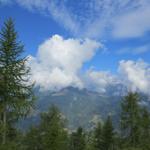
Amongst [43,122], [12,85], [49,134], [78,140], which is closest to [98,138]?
[78,140]

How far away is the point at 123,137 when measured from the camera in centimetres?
5900

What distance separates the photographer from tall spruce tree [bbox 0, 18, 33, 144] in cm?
2659

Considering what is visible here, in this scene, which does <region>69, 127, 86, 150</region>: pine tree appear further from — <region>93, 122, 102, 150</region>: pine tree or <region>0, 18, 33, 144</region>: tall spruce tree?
<region>0, 18, 33, 144</region>: tall spruce tree

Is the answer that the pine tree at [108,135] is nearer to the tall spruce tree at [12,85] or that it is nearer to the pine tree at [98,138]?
the pine tree at [98,138]

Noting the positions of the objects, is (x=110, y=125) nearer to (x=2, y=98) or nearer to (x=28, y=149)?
(x=28, y=149)

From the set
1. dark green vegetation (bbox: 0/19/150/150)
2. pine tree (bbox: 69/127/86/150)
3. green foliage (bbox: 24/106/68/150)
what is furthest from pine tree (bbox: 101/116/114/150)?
pine tree (bbox: 69/127/86/150)

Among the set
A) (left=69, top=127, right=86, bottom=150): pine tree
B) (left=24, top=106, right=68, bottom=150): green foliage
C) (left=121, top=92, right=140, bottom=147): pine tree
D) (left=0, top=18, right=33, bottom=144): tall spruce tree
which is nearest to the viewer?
(left=0, top=18, right=33, bottom=144): tall spruce tree

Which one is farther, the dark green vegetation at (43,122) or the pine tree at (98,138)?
the pine tree at (98,138)

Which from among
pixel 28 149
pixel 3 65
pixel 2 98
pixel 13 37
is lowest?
pixel 28 149

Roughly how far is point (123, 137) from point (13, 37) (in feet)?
122

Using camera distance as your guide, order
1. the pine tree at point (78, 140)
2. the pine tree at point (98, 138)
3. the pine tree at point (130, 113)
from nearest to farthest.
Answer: the pine tree at point (130, 113) → the pine tree at point (98, 138) → the pine tree at point (78, 140)

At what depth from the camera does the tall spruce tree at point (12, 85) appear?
26594 mm

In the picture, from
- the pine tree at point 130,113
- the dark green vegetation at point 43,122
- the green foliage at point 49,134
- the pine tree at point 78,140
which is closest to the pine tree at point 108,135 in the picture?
the dark green vegetation at point 43,122

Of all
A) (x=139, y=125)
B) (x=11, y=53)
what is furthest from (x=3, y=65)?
(x=139, y=125)
